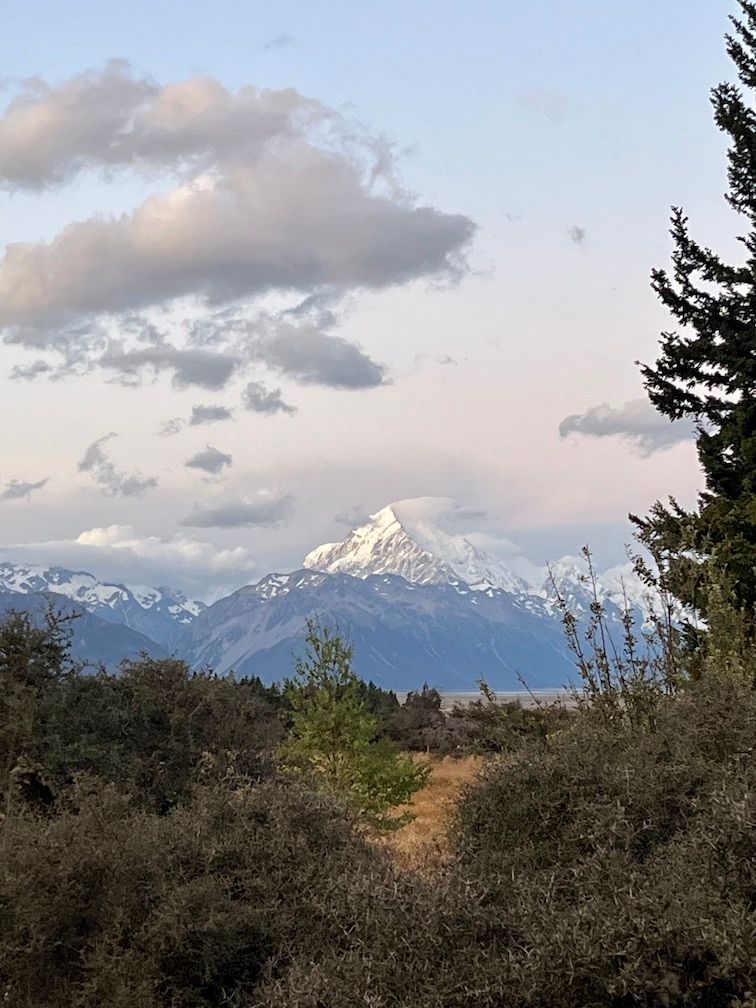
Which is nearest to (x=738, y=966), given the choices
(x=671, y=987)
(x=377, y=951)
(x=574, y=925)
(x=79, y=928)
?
(x=671, y=987)

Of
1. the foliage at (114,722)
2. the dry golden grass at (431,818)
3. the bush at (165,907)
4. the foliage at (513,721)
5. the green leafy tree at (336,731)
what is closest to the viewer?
the bush at (165,907)

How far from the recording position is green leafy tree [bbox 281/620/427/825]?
16.3 m

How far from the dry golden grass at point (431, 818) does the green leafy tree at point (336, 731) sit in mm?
810

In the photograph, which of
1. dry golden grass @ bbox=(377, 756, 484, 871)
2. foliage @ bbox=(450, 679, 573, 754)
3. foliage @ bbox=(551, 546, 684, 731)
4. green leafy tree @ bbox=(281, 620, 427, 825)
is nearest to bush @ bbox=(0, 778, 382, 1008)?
dry golden grass @ bbox=(377, 756, 484, 871)

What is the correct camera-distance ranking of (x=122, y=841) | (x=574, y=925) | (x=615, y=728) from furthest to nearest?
(x=615, y=728), (x=122, y=841), (x=574, y=925)

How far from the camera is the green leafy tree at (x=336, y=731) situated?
53.5 ft

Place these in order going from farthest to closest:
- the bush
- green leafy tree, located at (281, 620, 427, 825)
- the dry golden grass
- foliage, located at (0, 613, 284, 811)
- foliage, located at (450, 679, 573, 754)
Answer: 1. green leafy tree, located at (281, 620, 427, 825)
2. foliage, located at (0, 613, 284, 811)
3. foliage, located at (450, 679, 573, 754)
4. the dry golden grass
5. the bush

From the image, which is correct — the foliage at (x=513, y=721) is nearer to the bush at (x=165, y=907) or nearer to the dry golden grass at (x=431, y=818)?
the dry golden grass at (x=431, y=818)

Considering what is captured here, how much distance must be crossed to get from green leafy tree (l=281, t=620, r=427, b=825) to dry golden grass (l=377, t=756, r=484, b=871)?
81cm

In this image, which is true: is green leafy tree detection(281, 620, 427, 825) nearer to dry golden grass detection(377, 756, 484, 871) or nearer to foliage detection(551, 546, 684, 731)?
dry golden grass detection(377, 756, 484, 871)

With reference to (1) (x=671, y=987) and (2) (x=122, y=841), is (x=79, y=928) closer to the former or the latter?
(2) (x=122, y=841)

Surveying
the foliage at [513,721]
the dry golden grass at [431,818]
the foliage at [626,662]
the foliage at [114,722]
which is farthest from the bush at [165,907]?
the foliage at [114,722]

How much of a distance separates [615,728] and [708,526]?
7.15 meters

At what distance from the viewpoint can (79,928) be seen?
15.7 feet
